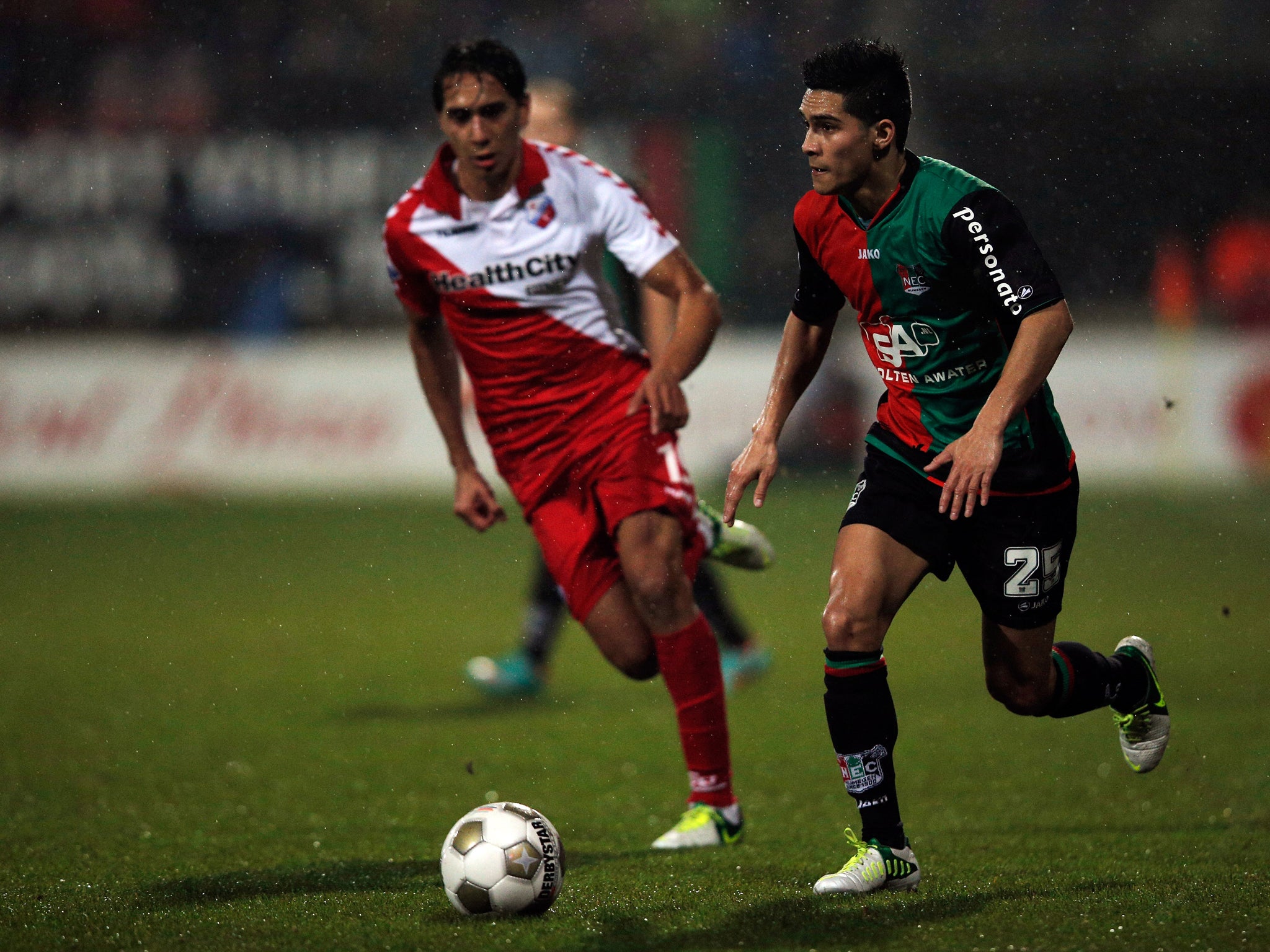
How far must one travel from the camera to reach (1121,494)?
11.6 meters

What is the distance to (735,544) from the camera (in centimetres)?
504

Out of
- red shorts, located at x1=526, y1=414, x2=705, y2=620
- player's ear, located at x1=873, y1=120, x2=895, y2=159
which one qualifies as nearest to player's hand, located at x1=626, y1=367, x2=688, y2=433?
red shorts, located at x1=526, y1=414, x2=705, y2=620

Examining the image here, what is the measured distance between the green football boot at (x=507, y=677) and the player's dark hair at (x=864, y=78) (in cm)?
375

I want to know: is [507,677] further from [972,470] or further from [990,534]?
[972,470]

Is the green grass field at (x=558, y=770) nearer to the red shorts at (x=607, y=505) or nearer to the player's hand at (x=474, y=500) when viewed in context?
the red shorts at (x=607, y=505)

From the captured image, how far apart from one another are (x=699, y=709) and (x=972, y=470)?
4.46 ft

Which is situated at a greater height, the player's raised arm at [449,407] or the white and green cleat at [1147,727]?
the player's raised arm at [449,407]

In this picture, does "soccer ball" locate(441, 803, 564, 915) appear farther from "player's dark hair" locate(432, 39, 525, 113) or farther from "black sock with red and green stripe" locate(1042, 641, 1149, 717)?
"player's dark hair" locate(432, 39, 525, 113)

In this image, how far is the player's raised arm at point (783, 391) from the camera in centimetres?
382

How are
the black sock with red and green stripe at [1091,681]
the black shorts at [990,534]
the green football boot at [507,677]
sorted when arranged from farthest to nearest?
1. the green football boot at [507,677]
2. the black sock with red and green stripe at [1091,681]
3. the black shorts at [990,534]

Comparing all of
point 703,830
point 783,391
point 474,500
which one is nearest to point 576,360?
point 474,500

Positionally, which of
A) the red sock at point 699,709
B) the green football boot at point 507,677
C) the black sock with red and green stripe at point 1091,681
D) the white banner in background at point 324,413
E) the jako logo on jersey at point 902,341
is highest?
the jako logo on jersey at point 902,341

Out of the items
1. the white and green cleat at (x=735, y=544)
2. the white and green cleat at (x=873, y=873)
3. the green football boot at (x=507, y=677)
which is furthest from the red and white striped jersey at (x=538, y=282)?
the green football boot at (x=507, y=677)

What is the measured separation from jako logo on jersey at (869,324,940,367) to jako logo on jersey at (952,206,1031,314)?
271 millimetres
